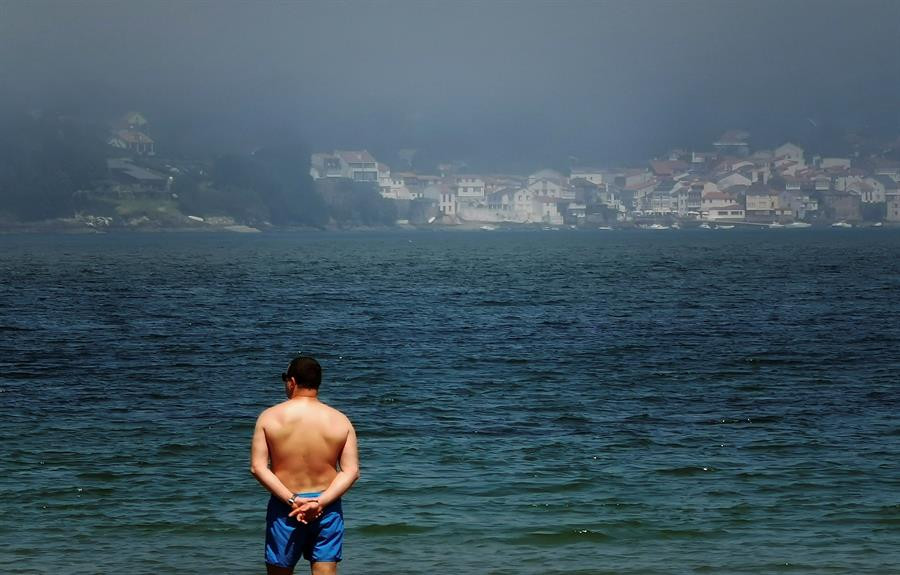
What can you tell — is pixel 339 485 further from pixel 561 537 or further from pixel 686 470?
pixel 686 470

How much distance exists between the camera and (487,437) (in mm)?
24500

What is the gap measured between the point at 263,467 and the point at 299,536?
2.15ft

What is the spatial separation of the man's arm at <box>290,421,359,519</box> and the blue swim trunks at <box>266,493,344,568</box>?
0.15m

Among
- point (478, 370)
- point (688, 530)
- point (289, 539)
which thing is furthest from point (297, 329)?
point (289, 539)

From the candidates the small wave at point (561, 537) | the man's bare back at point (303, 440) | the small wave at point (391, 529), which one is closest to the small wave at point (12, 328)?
the small wave at point (391, 529)

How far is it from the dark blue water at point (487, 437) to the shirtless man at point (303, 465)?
5456mm

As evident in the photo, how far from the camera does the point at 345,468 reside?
9977mm

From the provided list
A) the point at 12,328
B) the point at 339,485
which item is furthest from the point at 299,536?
the point at 12,328

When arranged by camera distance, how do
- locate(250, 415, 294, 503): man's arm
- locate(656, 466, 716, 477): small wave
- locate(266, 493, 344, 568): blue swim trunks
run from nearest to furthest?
1. locate(250, 415, 294, 503): man's arm
2. locate(266, 493, 344, 568): blue swim trunks
3. locate(656, 466, 716, 477): small wave

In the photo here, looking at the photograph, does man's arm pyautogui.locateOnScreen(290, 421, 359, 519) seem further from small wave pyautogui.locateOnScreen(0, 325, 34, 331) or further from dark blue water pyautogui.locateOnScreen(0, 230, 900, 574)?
small wave pyautogui.locateOnScreen(0, 325, 34, 331)

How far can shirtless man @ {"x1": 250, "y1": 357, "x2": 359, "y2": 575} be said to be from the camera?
9.85 meters

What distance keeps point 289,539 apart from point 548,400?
2097 cm

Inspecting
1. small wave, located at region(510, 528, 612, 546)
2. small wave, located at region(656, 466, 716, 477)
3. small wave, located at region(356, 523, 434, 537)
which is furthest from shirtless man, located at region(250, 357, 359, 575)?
small wave, located at region(656, 466, 716, 477)

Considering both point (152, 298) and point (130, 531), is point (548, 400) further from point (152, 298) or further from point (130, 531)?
point (152, 298)
